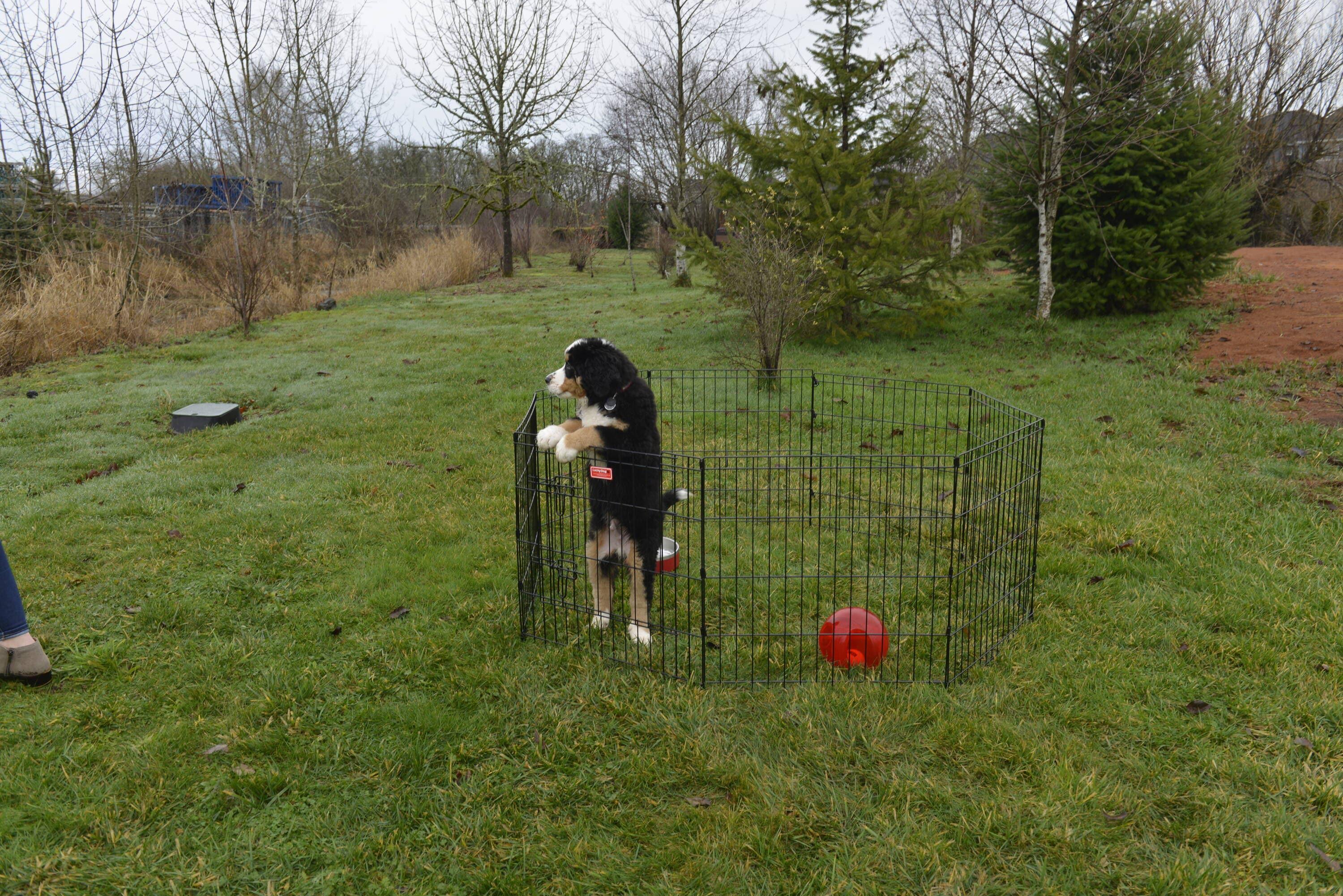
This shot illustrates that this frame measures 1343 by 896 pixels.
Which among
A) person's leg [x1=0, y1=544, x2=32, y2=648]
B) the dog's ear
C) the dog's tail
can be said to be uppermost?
→ the dog's ear

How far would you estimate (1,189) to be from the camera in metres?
13.1

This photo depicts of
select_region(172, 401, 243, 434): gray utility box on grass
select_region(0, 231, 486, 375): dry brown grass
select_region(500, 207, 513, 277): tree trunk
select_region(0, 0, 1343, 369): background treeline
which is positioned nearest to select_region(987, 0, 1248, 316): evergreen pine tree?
select_region(0, 0, 1343, 369): background treeline

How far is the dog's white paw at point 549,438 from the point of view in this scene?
12.4 feet

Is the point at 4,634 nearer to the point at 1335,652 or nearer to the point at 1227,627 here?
the point at 1227,627

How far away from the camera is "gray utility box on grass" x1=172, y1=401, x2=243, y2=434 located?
7793 millimetres

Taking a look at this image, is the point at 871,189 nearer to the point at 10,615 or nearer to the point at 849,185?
the point at 849,185

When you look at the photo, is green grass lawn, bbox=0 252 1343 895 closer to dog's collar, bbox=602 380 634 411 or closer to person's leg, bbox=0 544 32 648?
person's leg, bbox=0 544 32 648

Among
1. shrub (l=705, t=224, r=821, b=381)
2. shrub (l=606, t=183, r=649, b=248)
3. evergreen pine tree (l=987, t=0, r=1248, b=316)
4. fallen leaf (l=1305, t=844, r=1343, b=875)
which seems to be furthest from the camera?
shrub (l=606, t=183, r=649, b=248)

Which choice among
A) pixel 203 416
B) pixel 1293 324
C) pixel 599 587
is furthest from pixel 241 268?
pixel 1293 324

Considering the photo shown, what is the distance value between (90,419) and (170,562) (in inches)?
184

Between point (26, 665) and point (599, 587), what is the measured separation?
2611mm

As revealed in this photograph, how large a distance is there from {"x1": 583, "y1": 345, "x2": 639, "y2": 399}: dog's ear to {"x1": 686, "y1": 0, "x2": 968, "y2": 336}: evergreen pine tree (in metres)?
8.05

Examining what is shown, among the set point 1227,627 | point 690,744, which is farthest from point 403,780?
point 1227,627

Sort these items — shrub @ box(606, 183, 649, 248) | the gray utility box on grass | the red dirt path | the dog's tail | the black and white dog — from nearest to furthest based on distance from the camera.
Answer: the black and white dog < the dog's tail < the gray utility box on grass < the red dirt path < shrub @ box(606, 183, 649, 248)
